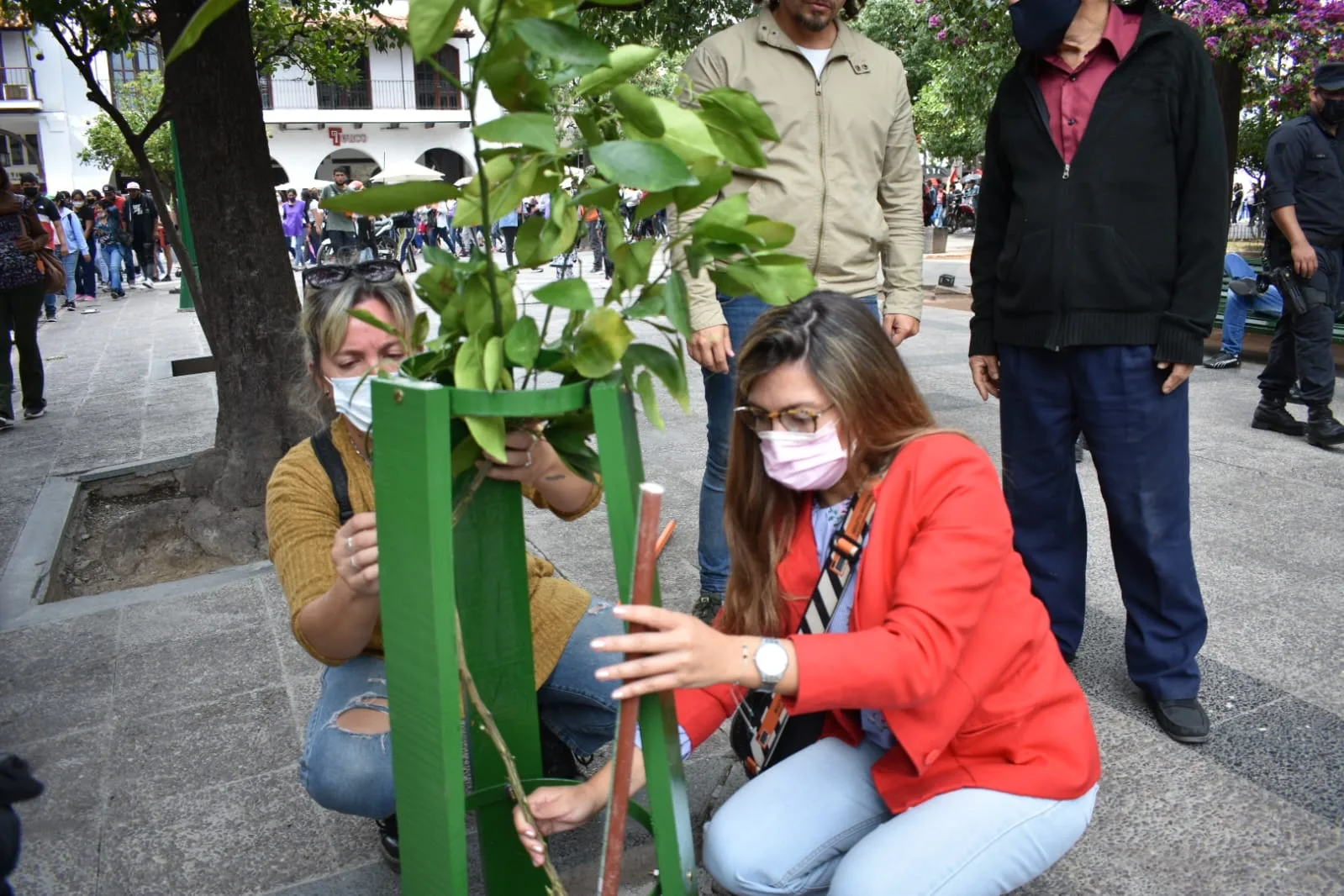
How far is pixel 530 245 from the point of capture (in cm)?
140

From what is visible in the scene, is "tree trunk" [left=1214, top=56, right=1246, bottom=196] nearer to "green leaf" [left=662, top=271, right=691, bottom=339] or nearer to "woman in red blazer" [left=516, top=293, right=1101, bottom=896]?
"woman in red blazer" [left=516, top=293, right=1101, bottom=896]

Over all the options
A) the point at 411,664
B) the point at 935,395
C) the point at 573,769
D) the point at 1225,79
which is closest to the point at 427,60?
the point at 411,664

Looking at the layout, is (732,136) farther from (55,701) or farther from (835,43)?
(55,701)

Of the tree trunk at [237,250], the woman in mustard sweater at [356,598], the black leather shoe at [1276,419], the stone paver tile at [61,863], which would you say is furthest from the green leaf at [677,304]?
the black leather shoe at [1276,419]

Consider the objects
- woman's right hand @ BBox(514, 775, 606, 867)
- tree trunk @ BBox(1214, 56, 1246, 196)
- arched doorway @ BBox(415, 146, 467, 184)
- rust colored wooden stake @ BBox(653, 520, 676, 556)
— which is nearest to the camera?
woman's right hand @ BBox(514, 775, 606, 867)

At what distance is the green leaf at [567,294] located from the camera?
4.38ft

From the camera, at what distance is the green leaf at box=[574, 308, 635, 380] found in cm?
138

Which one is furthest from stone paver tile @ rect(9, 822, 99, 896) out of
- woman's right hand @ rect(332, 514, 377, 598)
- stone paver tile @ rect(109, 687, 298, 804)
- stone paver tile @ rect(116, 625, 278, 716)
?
woman's right hand @ rect(332, 514, 377, 598)

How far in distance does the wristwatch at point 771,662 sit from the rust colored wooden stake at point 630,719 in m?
0.18

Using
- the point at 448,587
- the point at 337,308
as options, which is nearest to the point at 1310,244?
the point at 337,308

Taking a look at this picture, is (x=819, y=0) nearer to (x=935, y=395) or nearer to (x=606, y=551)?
(x=606, y=551)

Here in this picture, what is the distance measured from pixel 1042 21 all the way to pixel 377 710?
7.29 feet

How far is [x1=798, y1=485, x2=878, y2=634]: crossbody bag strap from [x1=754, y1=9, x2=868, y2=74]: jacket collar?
1.81 metres

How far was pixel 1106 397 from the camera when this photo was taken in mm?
2916
